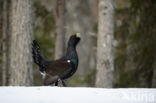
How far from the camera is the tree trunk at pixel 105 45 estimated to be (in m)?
6.77

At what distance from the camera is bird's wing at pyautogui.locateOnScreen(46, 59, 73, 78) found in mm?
6422

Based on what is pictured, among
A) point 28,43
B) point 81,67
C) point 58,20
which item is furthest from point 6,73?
point 81,67

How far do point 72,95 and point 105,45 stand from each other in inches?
97.0

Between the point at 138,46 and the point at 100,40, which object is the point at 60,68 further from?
the point at 138,46

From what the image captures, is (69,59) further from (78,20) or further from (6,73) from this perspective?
(78,20)

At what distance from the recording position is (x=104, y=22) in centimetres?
678

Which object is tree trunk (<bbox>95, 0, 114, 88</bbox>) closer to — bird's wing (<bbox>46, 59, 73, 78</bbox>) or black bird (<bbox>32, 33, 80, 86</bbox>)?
black bird (<bbox>32, 33, 80, 86</bbox>)

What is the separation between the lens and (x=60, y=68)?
6473mm

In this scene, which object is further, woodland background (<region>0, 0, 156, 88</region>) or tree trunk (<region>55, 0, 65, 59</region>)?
tree trunk (<region>55, 0, 65, 59</region>)

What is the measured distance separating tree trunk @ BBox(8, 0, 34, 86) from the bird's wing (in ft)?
1.78

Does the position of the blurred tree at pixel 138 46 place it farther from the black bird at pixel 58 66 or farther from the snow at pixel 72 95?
the snow at pixel 72 95

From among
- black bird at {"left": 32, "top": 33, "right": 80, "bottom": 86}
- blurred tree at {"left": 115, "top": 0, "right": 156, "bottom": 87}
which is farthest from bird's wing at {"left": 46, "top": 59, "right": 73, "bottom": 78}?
blurred tree at {"left": 115, "top": 0, "right": 156, "bottom": 87}

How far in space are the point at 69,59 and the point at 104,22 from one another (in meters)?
1.33

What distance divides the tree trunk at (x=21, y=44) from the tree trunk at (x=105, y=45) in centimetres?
184
